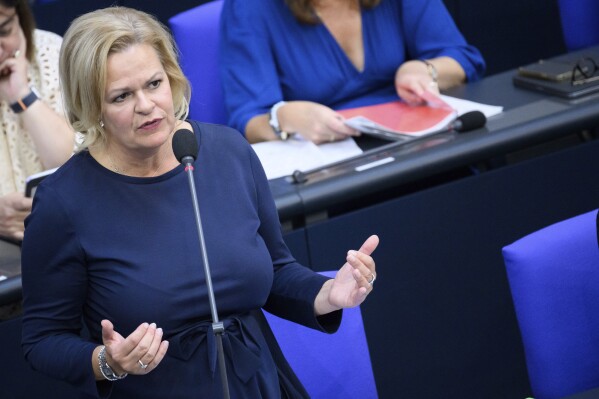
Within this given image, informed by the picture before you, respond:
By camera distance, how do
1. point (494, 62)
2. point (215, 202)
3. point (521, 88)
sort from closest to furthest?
point (215, 202)
point (521, 88)
point (494, 62)

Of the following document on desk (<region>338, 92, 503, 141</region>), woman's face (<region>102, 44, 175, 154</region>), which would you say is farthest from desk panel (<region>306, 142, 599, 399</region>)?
woman's face (<region>102, 44, 175, 154</region>)

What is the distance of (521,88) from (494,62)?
5.54 feet

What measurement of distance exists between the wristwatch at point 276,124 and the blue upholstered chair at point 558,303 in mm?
1052

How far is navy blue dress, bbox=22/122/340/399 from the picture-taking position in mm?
1861

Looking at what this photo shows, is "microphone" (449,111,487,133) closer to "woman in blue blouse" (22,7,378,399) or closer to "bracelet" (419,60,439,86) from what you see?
"bracelet" (419,60,439,86)

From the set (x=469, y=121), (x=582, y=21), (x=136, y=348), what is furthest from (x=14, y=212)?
(x=582, y=21)

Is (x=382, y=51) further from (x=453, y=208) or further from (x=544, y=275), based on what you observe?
(x=544, y=275)

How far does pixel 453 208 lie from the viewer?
107 inches

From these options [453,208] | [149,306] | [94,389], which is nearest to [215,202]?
[149,306]

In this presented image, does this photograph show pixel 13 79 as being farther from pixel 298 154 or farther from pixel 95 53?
pixel 95 53

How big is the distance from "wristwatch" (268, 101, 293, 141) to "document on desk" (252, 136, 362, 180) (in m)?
0.02

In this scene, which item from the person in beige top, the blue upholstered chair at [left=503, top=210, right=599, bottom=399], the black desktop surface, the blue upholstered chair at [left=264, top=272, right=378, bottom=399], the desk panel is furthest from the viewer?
the person in beige top

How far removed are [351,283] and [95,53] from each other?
0.62 metres

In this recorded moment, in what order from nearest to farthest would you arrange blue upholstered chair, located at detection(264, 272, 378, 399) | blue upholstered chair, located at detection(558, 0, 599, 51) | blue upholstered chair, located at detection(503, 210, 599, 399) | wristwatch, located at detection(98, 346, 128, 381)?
wristwatch, located at detection(98, 346, 128, 381) < blue upholstered chair, located at detection(503, 210, 599, 399) < blue upholstered chair, located at detection(264, 272, 378, 399) < blue upholstered chair, located at detection(558, 0, 599, 51)
